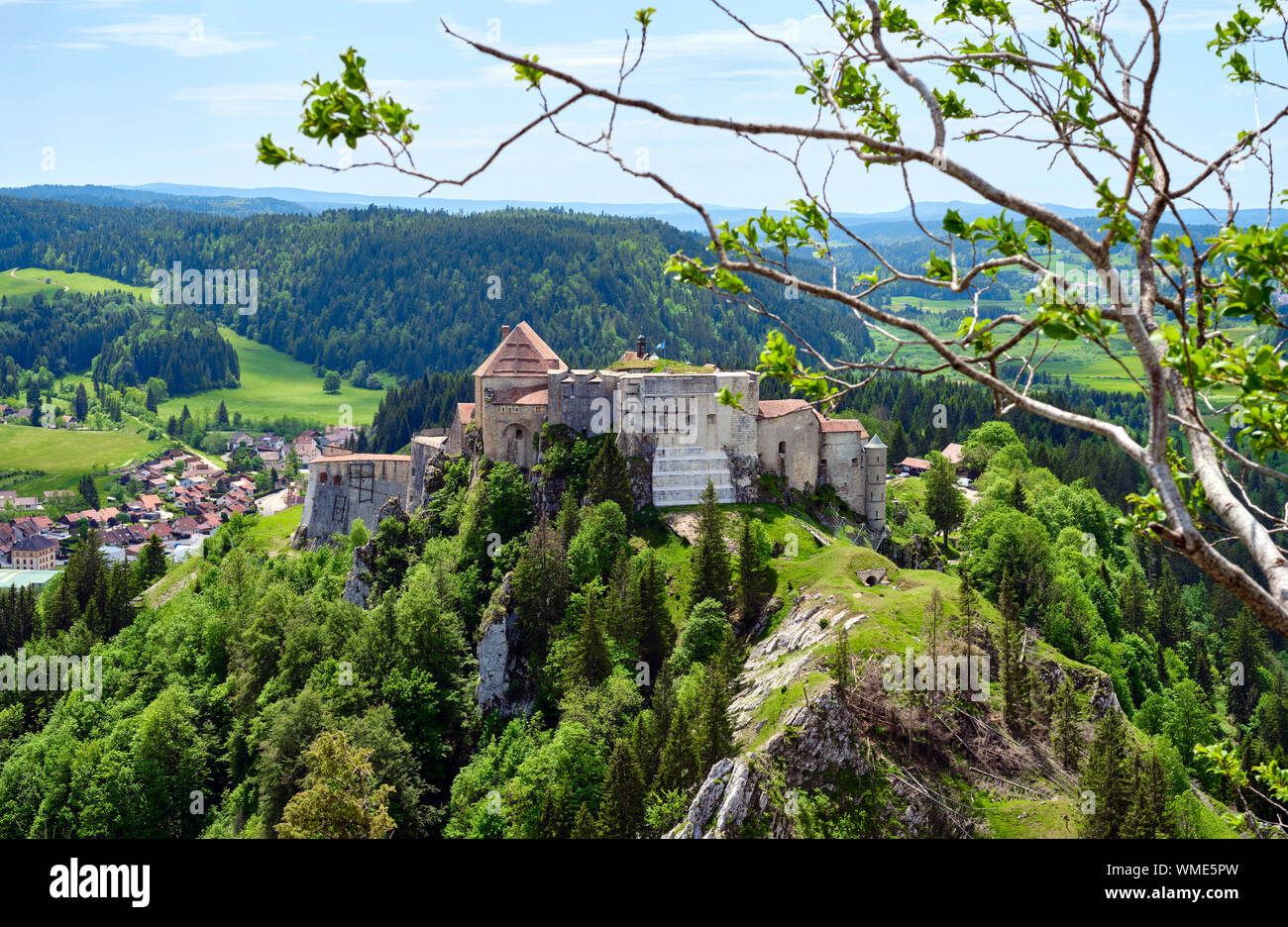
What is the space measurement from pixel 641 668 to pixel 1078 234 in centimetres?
4859

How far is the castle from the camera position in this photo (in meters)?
67.8

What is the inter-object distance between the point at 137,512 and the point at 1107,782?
166 metres

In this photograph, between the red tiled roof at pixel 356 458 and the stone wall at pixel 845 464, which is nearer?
the stone wall at pixel 845 464

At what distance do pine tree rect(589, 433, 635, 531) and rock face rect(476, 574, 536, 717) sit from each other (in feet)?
28.6

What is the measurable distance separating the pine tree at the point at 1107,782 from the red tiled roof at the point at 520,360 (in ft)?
133

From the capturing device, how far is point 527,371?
2896 inches

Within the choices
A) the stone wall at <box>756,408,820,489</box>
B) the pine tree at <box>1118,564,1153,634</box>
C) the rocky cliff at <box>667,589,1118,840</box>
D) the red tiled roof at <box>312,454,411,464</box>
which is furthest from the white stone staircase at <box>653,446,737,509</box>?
the pine tree at <box>1118,564,1153,634</box>

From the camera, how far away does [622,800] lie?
4434 centimetres

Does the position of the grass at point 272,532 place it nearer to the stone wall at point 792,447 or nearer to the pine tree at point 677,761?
the stone wall at point 792,447

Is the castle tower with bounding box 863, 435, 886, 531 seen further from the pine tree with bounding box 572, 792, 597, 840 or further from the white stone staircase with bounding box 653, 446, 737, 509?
the pine tree with bounding box 572, 792, 597, 840

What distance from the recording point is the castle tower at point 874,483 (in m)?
72.6

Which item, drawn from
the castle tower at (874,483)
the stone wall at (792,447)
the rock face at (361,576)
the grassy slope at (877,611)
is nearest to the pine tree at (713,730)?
the grassy slope at (877,611)

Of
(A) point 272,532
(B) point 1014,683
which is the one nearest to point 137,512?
(A) point 272,532

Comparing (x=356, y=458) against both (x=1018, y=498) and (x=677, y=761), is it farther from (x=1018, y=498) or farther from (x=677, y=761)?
(x=1018, y=498)
